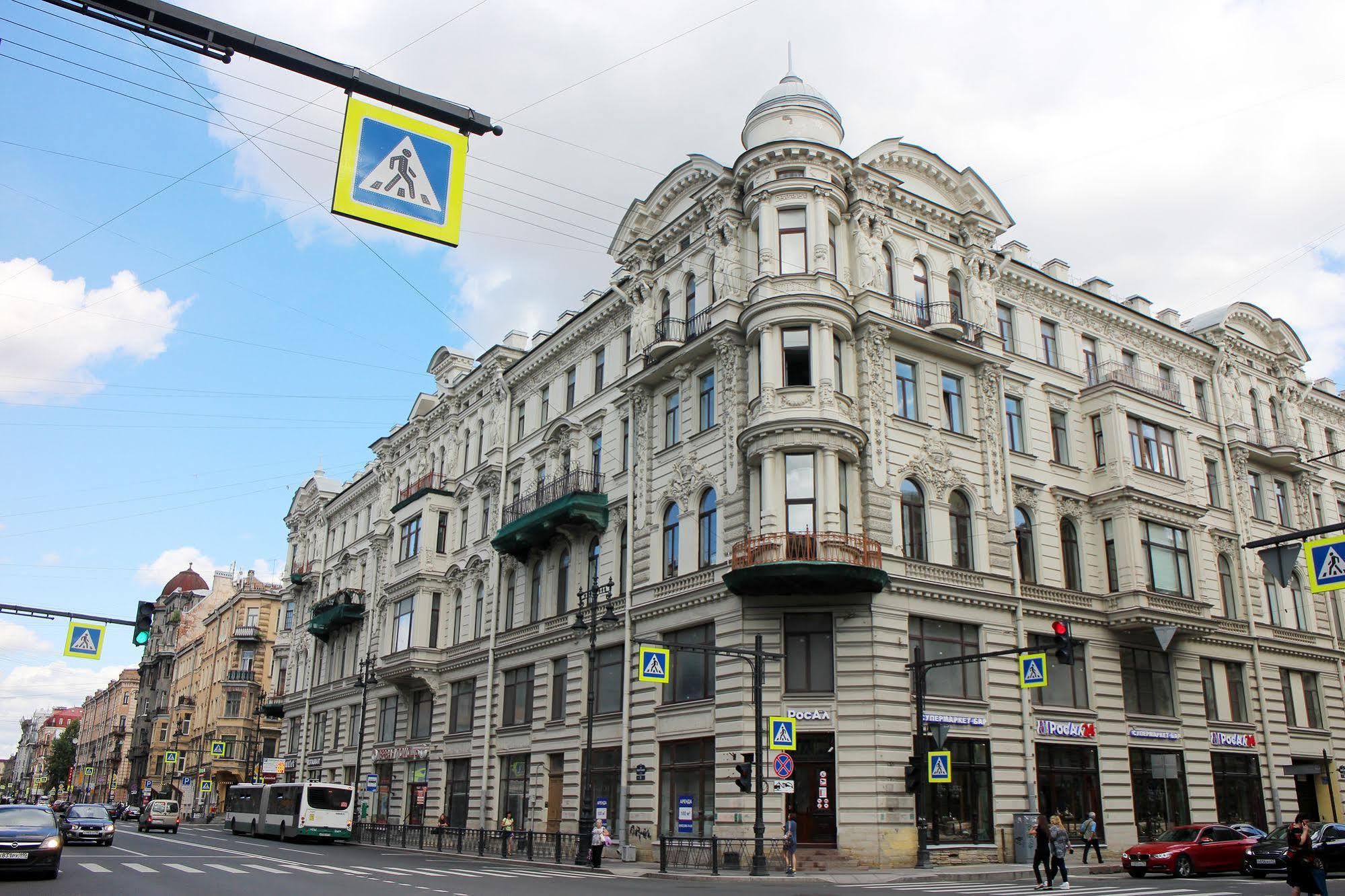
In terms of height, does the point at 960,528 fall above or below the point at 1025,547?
above

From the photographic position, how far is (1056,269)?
41281mm

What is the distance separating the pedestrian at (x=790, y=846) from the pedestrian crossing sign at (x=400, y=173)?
20.5 metres

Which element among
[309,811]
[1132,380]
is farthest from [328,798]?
[1132,380]

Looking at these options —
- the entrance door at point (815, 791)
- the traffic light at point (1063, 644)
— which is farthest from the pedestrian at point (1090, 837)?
the traffic light at point (1063, 644)

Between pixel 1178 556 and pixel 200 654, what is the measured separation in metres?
91.8

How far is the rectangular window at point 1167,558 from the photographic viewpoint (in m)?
37.8

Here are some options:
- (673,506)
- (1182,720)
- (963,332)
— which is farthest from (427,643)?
(1182,720)

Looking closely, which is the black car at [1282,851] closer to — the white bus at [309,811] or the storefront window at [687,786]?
the storefront window at [687,786]

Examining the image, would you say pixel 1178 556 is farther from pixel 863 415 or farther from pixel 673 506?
pixel 673 506

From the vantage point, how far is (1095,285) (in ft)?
140

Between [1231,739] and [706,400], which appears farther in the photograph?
[1231,739]

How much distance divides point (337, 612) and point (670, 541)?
103 ft

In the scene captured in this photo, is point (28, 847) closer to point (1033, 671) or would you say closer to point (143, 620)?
point (143, 620)

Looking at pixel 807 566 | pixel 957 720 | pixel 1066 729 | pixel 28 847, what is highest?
pixel 807 566
